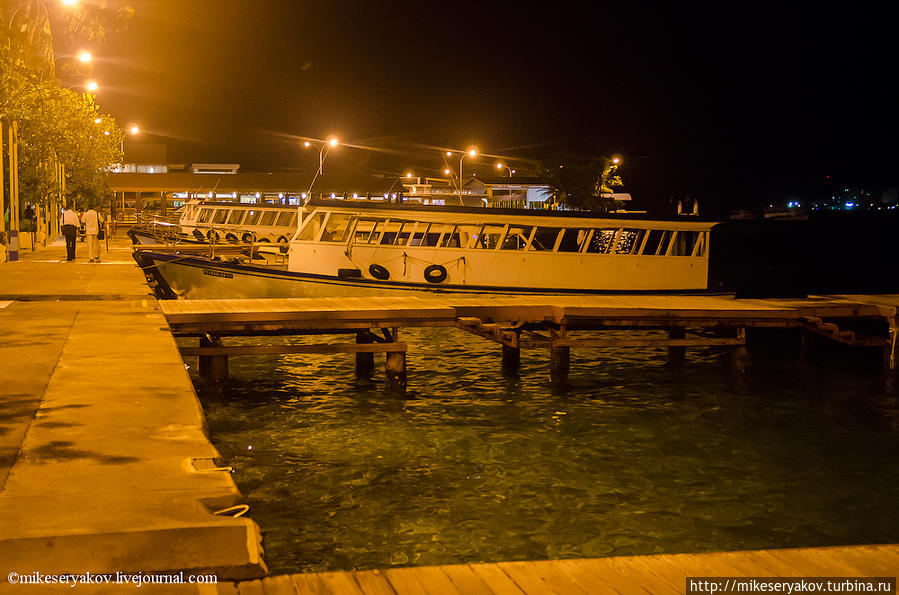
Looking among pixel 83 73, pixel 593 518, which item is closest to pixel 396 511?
pixel 593 518

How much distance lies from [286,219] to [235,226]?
124 inches

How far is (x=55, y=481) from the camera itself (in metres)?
5.92

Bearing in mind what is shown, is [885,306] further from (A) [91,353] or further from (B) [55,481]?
(B) [55,481]

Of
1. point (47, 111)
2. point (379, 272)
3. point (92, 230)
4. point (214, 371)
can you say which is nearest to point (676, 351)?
point (379, 272)

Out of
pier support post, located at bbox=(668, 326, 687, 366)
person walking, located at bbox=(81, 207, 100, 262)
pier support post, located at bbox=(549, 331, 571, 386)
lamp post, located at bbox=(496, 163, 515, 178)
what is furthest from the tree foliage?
lamp post, located at bbox=(496, 163, 515, 178)

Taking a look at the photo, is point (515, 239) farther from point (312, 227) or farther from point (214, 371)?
point (214, 371)

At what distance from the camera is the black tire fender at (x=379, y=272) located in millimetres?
22203

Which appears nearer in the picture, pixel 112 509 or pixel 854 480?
pixel 112 509

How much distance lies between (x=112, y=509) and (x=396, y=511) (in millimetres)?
5360

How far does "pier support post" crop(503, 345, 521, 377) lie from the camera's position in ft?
61.5

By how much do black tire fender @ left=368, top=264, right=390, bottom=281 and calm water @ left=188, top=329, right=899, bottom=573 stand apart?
10.6 ft

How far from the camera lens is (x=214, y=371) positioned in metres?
15.5

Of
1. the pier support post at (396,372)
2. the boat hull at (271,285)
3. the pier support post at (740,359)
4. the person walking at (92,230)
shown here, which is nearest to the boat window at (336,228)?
the boat hull at (271,285)

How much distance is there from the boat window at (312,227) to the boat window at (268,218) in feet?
63.1
